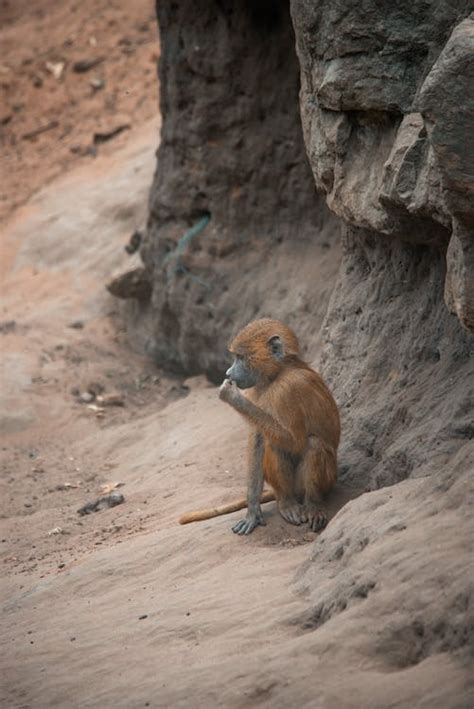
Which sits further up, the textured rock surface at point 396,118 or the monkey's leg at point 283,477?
the textured rock surface at point 396,118

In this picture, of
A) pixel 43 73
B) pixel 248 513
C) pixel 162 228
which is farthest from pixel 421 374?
pixel 43 73

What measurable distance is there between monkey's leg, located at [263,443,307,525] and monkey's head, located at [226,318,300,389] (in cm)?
49

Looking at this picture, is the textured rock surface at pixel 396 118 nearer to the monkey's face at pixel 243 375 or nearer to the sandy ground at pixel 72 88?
the monkey's face at pixel 243 375

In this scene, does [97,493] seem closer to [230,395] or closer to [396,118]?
[230,395]

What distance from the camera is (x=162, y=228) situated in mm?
12039

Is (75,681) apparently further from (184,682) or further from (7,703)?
(184,682)

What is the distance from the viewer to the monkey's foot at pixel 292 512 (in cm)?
740

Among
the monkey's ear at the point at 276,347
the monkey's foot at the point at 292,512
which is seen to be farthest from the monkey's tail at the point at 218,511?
the monkey's ear at the point at 276,347

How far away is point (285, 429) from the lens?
7434 millimetres

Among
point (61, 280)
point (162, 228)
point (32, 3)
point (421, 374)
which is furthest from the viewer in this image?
point (32, 3)

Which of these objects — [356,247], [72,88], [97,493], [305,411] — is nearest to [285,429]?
[305,411]

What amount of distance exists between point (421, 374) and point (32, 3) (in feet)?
51.4

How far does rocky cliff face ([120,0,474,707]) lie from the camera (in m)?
5.38

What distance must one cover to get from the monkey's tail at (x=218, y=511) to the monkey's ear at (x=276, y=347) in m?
0.95
